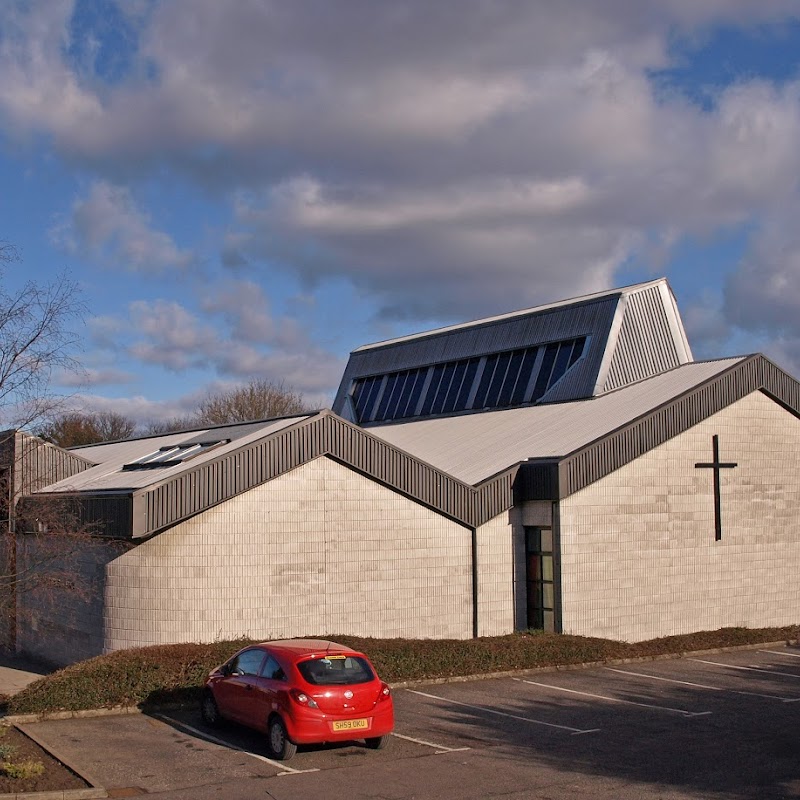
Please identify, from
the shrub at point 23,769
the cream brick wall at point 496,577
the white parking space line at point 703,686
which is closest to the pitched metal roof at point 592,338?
the cream brick wall at point 496,577

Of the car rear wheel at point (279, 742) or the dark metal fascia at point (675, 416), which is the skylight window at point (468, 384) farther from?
the car rear wheel at point (279, 742)

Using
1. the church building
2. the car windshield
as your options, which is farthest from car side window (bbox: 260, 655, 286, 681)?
the church building

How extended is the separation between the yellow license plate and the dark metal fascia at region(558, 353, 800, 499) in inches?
433

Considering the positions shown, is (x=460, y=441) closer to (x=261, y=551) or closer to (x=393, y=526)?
(x=393, y=526)

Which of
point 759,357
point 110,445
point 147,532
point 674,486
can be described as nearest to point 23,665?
point 147,532

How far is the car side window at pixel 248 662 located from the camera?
1535 centimetres

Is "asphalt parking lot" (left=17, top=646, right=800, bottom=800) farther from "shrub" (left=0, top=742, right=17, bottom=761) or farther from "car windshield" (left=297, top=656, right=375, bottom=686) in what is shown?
"car windshield" (left=297, top=656, right=375, bottom=686)

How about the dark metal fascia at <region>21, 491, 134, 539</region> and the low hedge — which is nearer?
the low hedge

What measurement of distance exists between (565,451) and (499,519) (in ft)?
7.97

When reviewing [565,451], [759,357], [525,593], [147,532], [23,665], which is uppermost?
[759,357]

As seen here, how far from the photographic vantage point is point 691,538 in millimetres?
26453

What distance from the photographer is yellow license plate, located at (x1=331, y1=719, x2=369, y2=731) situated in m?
14.0

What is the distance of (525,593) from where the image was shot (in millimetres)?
25141

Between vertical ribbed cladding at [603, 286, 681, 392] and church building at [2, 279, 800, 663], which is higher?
vertical ribbed cladding at [603, 286, 681, 392]
